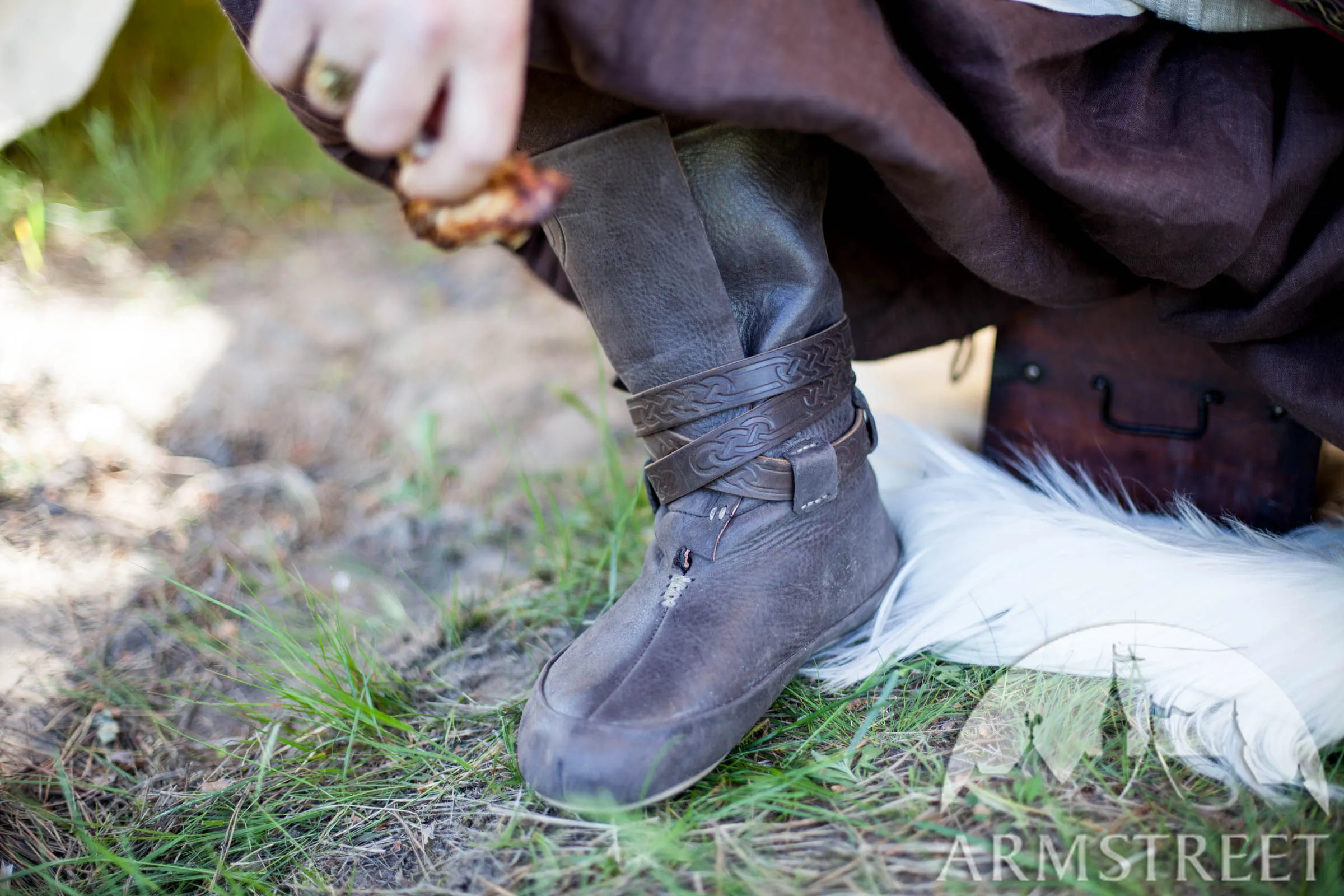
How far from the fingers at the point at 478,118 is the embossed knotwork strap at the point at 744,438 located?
0.32 m

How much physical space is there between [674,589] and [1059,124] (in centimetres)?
51

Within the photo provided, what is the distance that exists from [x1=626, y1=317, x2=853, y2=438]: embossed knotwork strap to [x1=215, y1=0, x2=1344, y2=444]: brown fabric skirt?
159 millimetres

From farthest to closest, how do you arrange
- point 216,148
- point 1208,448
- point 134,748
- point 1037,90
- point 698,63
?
1. point 216,148
2. point 1208,448
3. point 134,748
4. point 1037,90
5. point 698,63

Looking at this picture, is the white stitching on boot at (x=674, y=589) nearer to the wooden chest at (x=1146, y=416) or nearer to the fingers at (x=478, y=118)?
the fingers at (x=478, y=118)

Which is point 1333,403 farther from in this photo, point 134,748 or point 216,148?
point 216,148

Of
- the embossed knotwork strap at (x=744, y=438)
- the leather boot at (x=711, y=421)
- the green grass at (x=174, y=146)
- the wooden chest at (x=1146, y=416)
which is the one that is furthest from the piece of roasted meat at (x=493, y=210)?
the green grass at (x=174, y=146)

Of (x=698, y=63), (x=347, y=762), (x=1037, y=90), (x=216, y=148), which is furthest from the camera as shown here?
(x=216, y=148)

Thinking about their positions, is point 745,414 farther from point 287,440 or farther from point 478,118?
point 287,440

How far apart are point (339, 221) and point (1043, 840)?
2.11m

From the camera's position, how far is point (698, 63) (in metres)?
0.62

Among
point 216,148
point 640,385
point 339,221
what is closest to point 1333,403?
point 640,385

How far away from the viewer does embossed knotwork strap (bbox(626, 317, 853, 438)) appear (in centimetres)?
81

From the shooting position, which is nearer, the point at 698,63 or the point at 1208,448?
the point at 698,63

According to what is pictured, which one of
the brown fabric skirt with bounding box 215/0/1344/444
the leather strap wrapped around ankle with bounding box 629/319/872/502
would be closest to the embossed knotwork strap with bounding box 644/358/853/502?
the leather strap wrapped around ankle with bounding box 629/319/872/502
